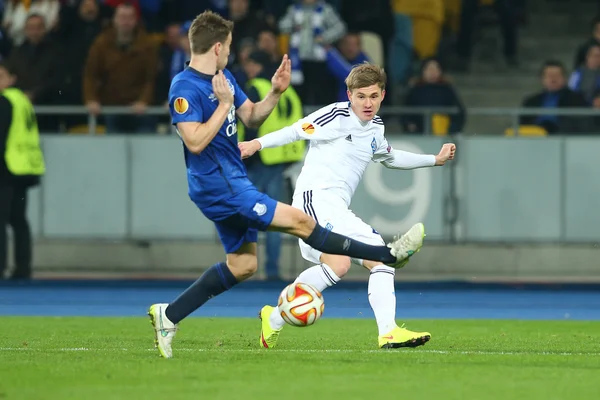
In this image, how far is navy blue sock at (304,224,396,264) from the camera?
31.4 ft

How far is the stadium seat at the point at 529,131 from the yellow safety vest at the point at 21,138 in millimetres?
5940

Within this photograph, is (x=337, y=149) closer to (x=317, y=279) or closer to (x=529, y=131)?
(x=317, y=279)

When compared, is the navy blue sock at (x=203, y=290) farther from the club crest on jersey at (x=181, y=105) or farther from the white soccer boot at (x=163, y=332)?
the club crest on jersey at (x=181, y=105)

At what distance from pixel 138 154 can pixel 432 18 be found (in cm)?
525

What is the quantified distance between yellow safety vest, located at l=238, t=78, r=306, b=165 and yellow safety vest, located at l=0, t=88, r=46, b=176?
2491 millimetres

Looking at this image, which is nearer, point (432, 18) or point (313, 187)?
point (313, 187)

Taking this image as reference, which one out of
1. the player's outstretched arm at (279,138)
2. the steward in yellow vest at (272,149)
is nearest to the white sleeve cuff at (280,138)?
the player's outstretched arm at (279,138)

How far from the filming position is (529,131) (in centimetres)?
1875

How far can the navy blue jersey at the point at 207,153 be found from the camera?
31.1 feet

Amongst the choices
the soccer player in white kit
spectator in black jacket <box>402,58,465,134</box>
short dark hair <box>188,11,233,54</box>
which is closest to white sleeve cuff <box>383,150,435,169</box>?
the soccer player in white kit

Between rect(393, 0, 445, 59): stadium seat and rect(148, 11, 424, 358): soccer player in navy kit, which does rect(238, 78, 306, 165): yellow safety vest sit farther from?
rect(148, 11, 424, 358): soccer player in navy kit

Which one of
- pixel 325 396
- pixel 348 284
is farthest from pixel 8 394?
pixel 348 284

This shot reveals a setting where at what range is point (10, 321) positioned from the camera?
13414mm

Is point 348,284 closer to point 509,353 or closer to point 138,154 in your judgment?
point 138,154
